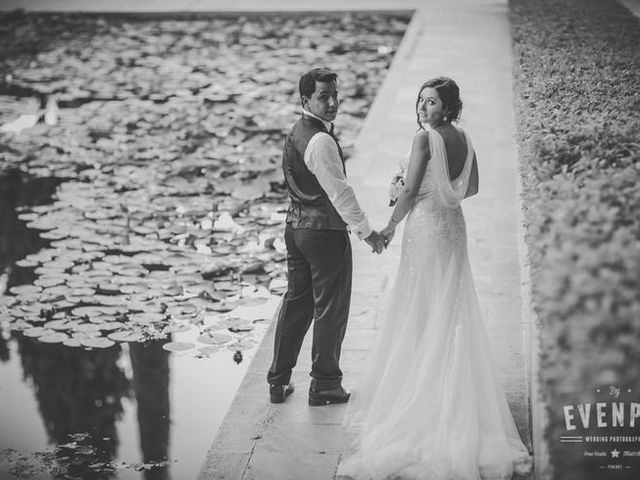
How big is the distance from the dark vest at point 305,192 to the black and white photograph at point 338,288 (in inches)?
0.5

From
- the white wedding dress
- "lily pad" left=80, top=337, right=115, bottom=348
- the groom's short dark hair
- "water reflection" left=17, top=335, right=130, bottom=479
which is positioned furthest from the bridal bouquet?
"lily pad" left=80, top=337, right=115, bottom=348

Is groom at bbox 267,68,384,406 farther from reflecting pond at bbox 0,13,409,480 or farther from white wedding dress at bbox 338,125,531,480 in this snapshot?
reflecting pond at bbox 0,13,409,480

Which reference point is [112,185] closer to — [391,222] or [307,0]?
[391,222]

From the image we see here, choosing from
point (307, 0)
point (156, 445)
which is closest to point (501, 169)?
point (156, 445)

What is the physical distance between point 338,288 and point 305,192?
1.94ft

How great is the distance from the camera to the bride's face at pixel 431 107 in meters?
5.04

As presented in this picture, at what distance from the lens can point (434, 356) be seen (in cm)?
501

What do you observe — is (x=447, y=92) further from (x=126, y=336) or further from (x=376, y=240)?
(x=126, y=336)

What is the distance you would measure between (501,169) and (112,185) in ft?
13.1

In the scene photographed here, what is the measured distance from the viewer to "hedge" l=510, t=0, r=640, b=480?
10.8 ft

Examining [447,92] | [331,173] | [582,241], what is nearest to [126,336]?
[331,173]

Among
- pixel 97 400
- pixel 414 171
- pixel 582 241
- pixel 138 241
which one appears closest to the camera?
pixel 582 241

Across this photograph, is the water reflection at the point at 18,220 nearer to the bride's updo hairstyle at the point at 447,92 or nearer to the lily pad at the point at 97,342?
the lily pad at the point at 97,342

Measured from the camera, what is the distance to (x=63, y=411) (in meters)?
5.97
